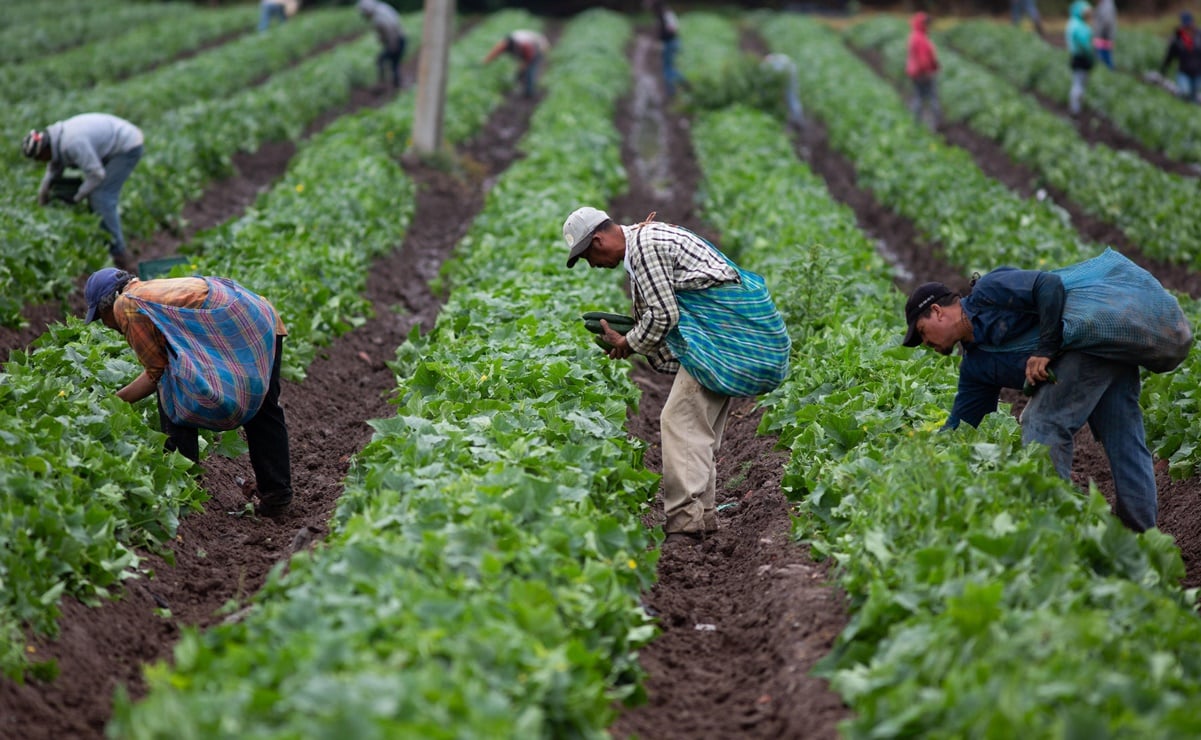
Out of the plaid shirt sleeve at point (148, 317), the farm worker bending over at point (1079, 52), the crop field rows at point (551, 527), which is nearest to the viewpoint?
the crop field rows at point (551, 527)

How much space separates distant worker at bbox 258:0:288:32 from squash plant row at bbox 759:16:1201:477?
14.8m

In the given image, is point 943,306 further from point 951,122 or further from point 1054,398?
point 951,122

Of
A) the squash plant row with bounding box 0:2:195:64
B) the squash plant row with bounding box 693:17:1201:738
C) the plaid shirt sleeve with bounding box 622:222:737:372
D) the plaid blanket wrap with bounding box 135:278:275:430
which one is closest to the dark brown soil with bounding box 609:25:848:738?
the squash plant row with bounding box 693:17:1201:738

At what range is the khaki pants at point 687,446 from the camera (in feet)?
20.1

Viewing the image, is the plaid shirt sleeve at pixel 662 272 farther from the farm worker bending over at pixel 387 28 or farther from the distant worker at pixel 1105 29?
the distant worker at pixel 1105 29

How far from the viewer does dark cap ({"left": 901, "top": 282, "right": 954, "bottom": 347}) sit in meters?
5.33

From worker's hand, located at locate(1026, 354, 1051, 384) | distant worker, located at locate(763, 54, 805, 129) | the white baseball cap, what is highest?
the white baseball cap

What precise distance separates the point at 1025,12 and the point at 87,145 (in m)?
35.7

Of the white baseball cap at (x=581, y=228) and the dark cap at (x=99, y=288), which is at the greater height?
the white baseball cap at (x=581, y=228)

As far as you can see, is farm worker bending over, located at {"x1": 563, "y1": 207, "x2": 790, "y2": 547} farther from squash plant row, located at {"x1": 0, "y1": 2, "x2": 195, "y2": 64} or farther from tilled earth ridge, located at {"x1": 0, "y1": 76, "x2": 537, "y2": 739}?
squash plant row, located at {"x1": 0, "y1": 2, "x2": 195, "y2": 64}

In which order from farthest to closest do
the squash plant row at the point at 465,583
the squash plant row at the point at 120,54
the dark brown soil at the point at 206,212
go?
1. the squash plant row at the point at 120,54
2. the dark brown soil at the point at 206,212
3. the squash plant row at the point at 465,583

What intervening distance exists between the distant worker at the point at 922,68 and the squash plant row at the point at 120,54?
12.9m

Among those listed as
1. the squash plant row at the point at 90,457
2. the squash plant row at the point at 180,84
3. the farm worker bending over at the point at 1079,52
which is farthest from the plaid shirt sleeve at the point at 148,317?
the farm worker bending over at the point at 1079,52

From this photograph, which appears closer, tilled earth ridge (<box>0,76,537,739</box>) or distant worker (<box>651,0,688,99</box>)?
tilled earth ridge (<box>0,76,537,739</box>)
